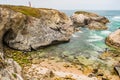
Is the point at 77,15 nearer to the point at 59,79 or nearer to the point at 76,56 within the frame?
the point at 76,56

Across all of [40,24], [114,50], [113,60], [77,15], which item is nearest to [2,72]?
[113,60]

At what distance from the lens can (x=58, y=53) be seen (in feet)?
114

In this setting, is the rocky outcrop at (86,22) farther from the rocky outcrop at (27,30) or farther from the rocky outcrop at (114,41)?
the rocky outcrop at (27,30)

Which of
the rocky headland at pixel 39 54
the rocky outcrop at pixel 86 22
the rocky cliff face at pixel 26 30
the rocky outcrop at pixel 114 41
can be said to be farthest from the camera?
the rocky outcrop at pixel 86 22

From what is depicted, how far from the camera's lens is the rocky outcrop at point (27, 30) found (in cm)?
3312

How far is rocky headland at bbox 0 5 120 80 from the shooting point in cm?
2431

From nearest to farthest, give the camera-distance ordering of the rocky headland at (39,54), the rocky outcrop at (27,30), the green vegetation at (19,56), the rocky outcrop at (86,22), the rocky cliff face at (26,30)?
1. the rocky headland at (39,54)
2. the green vegetation at (19,56)
3. the rocky cliff face at (26,30)
4. the rocky outcrop at (27,30)
5. the rocky outcrop at (86,22)

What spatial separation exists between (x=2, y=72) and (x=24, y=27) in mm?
21288

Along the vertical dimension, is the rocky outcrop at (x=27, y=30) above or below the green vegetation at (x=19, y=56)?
above

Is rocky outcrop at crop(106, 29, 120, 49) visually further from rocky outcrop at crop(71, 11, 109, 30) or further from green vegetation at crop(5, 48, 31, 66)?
rocky outcrop at crop(71, 11, 109, 30)

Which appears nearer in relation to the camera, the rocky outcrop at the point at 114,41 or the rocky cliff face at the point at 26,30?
the rocky cliff face at the point at 26,30

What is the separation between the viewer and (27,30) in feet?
121

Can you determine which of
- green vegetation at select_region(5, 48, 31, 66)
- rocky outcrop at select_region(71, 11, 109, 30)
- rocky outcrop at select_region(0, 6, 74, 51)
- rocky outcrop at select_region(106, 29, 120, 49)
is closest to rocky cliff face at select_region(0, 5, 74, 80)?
rocky outcrop at select_region(0, 6, 74, 51)

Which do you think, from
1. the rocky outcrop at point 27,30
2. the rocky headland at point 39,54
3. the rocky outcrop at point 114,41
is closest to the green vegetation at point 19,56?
the rocky headland at point 39,54
